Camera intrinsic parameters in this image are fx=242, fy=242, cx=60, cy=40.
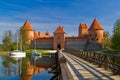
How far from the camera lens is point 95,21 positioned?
98688 millimetres

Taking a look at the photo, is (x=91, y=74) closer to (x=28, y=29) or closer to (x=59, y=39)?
(x=59, y=39)

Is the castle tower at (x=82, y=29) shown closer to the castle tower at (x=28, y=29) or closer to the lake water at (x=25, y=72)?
the castle tower at (x=28, y=29)

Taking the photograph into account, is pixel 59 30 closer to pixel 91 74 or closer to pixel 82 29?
pixel 82 29

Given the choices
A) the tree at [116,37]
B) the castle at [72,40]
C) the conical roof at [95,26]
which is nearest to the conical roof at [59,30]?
the castle at [72,40]

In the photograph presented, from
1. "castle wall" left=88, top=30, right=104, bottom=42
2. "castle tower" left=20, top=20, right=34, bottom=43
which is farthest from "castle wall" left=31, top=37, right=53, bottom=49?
"castle wall" left=88, top=30, right=104, bottom=42

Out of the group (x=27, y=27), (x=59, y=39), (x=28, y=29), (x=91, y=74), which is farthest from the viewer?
(x=27, y=27)

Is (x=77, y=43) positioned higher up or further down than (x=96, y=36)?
further down

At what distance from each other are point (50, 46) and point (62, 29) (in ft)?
28.0

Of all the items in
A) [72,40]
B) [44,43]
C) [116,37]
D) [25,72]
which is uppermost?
[72,40]

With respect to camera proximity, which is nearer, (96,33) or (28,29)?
(96,33)

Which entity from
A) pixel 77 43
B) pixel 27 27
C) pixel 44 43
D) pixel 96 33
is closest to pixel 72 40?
pixel 77 43

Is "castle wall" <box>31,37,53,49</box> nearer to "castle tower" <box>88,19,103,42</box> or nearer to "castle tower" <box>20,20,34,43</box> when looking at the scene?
"castle tower" <box>20,20,34,43</box>

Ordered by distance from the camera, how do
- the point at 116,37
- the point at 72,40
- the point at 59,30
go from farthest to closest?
the point at 59,30 < the point at 72,40 < the point at 116,37

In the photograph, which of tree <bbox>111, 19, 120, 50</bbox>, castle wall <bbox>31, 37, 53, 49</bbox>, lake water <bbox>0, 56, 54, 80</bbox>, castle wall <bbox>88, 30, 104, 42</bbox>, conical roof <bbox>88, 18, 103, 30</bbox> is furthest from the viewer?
castle wall <bbox>31, 37, 53, 49</bbox>
